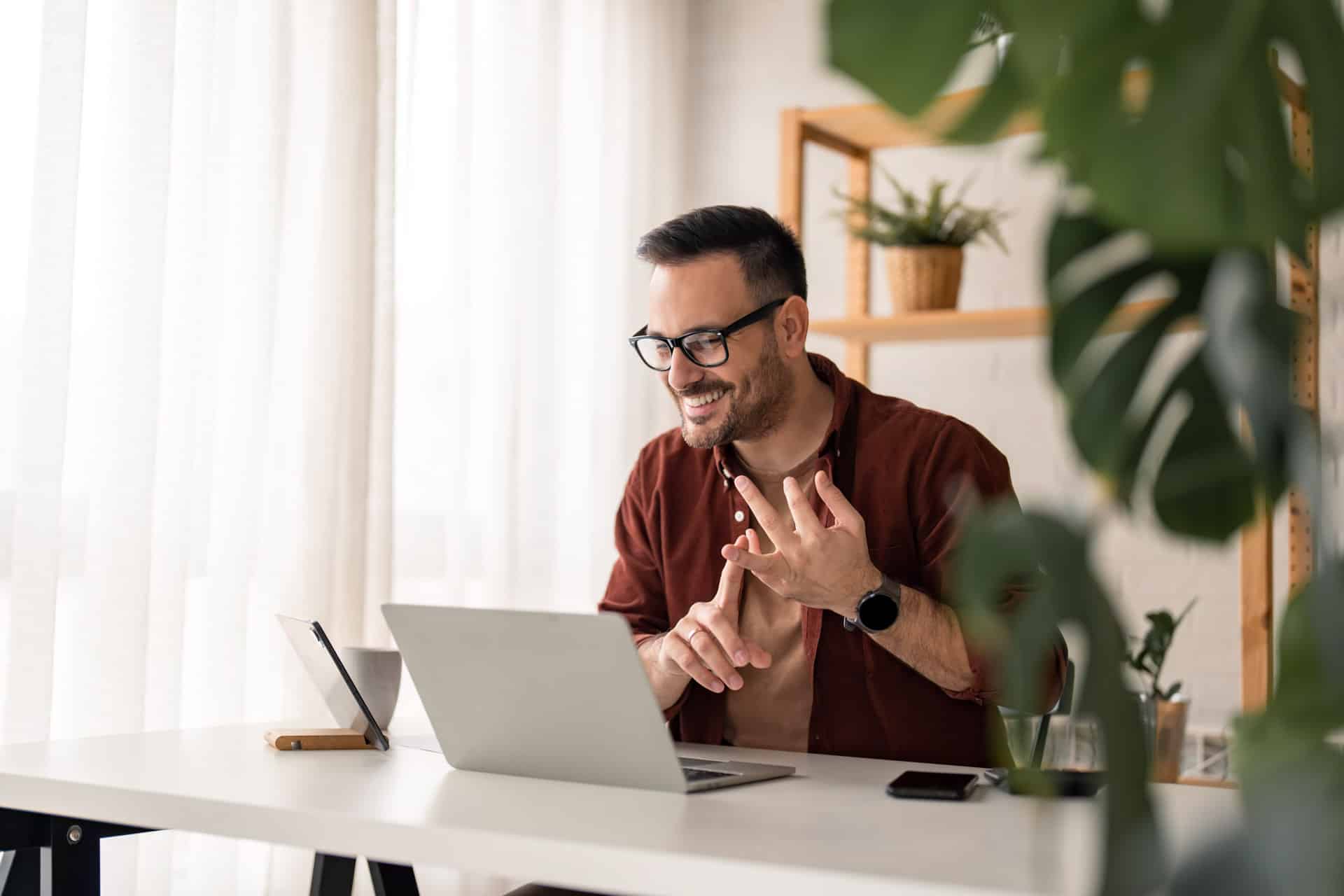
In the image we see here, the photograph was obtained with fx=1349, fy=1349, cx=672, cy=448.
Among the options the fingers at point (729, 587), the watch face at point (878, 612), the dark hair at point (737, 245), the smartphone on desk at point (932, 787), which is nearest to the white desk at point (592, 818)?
the smartphone on desk at point (932, 787)

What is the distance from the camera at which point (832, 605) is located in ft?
5.52

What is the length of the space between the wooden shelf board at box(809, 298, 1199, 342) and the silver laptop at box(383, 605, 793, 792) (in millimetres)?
1588

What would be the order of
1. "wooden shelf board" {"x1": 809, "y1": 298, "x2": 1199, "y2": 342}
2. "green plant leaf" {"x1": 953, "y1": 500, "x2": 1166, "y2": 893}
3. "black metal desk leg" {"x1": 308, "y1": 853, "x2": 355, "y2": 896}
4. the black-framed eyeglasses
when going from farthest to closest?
1. "wooden shelf board" {"x1": 809, "y1": 298, "x2": 1199, "y2": 342}
2. the black-framed eyeglasses
3. "black metal desk leg" {"x1": 308, "y1": 853, "x2": 355, "y2": 896}
4. "green plant leaf" {"x1": 953, "y1": 500, "x2": 1166, "y2": 893}

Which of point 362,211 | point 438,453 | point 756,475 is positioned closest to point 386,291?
point 362,211

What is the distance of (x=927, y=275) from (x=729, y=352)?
969mm

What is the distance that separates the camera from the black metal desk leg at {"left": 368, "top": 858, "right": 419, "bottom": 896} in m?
1.71

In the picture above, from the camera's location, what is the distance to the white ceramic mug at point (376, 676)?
1.66 m

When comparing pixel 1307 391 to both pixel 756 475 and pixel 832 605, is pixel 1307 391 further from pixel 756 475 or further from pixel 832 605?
pixel 832 605

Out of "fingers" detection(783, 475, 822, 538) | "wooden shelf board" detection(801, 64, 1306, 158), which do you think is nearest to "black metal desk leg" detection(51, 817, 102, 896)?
"fingers" detection(783, 475, 822, 538)

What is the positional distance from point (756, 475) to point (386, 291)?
883 millimetres

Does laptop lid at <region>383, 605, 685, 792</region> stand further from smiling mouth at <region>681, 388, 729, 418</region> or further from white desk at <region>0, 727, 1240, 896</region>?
smiling mouth at <region>681, 388, 729, 418</region>

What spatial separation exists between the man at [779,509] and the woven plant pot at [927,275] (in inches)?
29.5

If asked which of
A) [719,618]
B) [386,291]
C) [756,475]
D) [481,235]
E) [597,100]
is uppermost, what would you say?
[597,100]

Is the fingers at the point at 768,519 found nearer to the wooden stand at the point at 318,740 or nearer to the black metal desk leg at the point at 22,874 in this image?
the wooden stand at the point at 318,740
